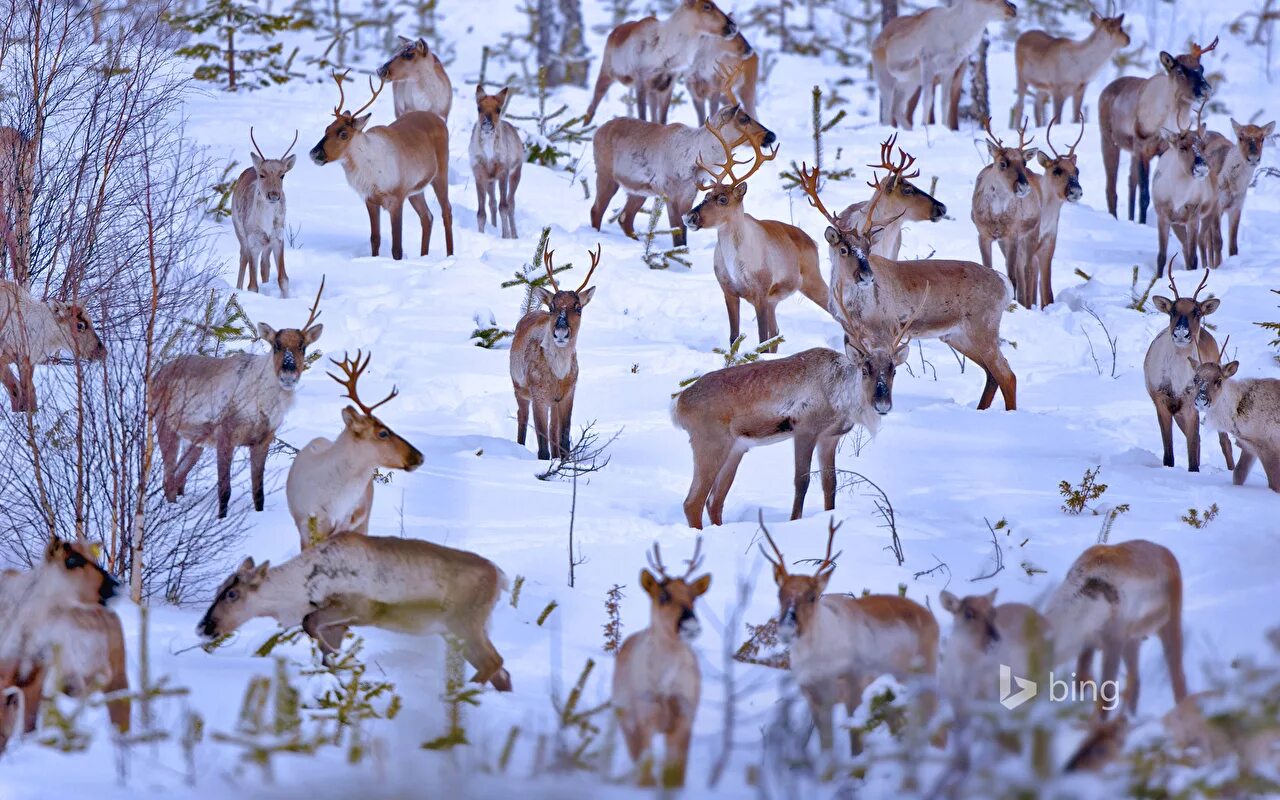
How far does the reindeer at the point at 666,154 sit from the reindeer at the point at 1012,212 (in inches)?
91.6

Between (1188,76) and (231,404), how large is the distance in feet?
35.1

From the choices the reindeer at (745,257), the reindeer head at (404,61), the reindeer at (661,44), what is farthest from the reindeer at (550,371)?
the reindeer at (661,44)

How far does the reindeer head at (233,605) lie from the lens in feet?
Answer: 21.5

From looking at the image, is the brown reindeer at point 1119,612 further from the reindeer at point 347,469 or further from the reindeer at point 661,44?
the reindeer at point 661,44

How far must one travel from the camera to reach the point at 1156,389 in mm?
10180

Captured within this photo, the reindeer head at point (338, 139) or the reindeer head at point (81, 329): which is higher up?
the reindeer head at point (338, 139)

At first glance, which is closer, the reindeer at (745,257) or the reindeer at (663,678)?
the reindeer at (663,678)

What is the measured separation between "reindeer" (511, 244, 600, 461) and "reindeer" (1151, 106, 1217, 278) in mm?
6213

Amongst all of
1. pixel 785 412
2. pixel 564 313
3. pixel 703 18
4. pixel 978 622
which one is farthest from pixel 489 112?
pixel 978 622

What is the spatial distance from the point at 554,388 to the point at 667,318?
325 cm

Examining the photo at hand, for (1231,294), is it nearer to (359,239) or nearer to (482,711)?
(359,239)

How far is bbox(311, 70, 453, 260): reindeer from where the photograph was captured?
535 inches

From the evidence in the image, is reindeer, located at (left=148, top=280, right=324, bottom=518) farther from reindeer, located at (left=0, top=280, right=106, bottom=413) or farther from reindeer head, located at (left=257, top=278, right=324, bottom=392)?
reindeer, located at (left=0, top=280, right=106, bottom=413)

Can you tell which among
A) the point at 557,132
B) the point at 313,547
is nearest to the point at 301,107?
the point at 557,132
